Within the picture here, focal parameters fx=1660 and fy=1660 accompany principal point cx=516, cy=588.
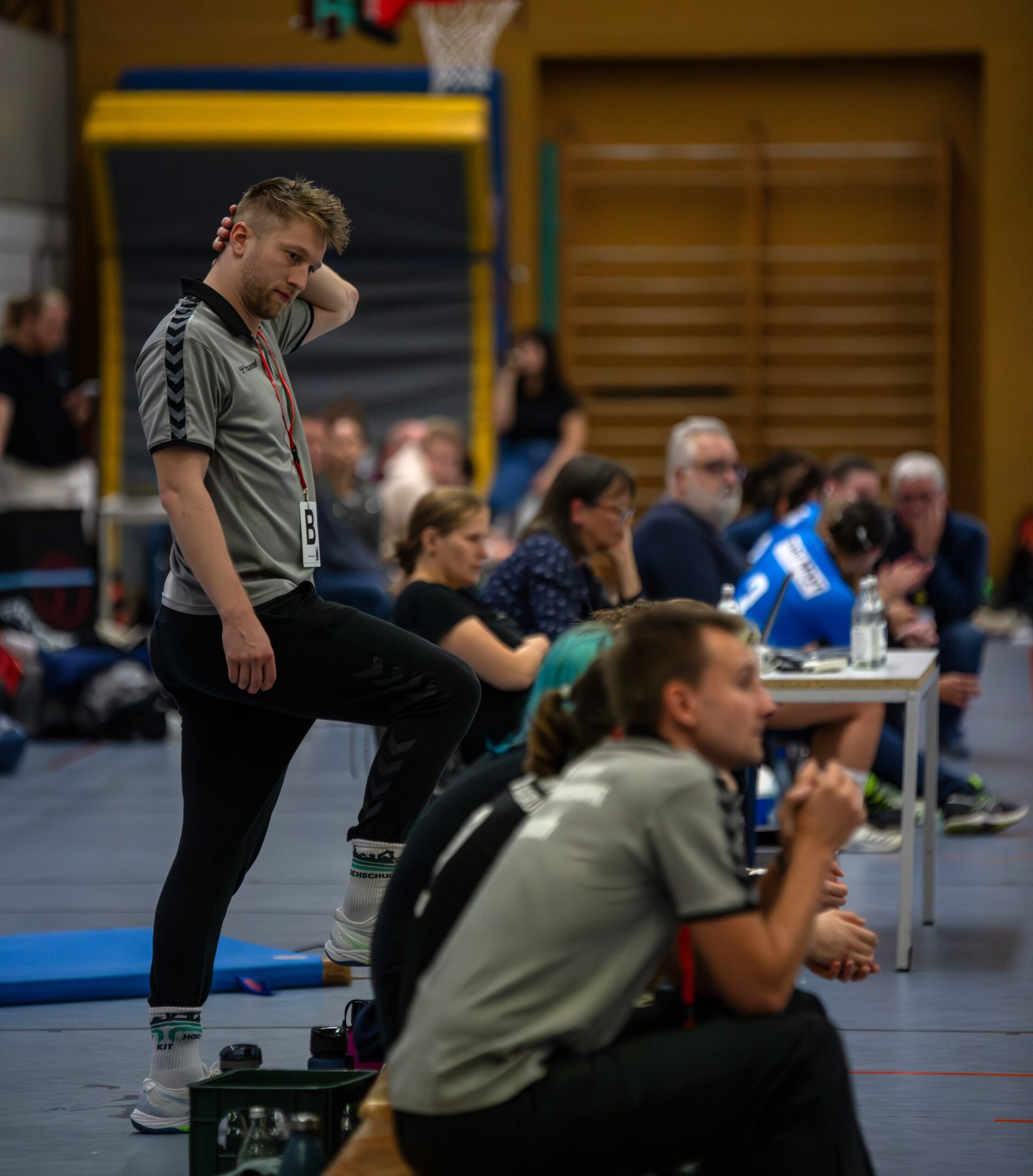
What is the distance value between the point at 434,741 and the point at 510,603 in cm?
145

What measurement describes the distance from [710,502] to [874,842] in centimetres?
106

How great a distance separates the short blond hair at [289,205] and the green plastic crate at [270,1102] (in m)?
1.19

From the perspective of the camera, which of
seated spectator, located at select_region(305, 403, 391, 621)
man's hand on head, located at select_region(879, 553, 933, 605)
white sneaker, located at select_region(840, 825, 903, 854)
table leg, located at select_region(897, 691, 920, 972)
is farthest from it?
seated spectator, located at select_region(305, 403, 391, 621)

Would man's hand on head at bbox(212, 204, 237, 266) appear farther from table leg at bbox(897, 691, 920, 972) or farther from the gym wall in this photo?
the gym wall

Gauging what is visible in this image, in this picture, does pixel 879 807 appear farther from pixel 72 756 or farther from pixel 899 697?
pixel 72 756

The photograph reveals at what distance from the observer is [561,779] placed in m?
1.78

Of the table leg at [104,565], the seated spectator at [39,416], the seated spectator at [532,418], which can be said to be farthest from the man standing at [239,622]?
the seated spectator at [532,418]

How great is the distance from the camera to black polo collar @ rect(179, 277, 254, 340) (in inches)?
95.4

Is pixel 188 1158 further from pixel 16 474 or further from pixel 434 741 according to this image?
pixel 16 474

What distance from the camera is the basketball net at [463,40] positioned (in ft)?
32.8

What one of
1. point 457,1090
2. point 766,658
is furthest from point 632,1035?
point 766,658

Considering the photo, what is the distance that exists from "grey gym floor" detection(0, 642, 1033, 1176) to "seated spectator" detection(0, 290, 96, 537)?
93.9 inches

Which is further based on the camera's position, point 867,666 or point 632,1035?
point 867,666

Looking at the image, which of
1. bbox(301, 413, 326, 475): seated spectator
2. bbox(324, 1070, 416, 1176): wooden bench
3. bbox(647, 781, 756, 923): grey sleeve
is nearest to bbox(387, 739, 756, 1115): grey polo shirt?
bbox(647, 781, 756, 923): grey sleeve
